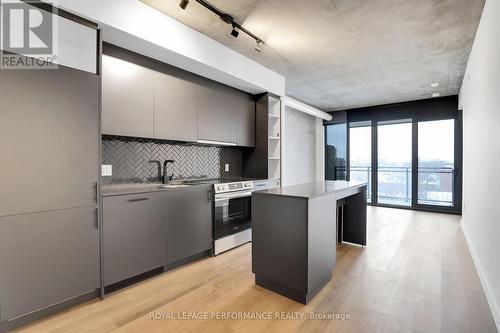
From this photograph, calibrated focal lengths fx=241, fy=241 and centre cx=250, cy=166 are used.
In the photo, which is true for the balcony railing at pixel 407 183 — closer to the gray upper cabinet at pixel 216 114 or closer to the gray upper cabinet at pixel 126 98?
the gray upper cabinet at pixel 216 114

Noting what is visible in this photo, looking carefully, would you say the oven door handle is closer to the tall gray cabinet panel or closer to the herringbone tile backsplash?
the herringbone tile backsplash

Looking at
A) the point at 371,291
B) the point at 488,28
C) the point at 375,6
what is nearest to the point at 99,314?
the point at 371,291

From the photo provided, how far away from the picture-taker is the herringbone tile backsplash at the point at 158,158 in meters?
2.72

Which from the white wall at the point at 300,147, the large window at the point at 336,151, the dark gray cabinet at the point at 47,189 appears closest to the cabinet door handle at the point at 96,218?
the dark gray cabinet at the point at 47,189

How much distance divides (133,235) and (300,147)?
204 inches

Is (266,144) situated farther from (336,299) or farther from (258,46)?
(336,299)

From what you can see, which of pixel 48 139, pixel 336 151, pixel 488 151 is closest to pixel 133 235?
pixel 48 139

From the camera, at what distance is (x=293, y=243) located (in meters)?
2.10

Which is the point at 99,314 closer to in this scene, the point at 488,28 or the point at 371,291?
the point at 371,291

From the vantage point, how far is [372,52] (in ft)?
11.2

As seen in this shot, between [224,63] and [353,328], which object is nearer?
[353,328]

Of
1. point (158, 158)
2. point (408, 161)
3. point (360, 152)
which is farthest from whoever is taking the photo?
point (360, 152)

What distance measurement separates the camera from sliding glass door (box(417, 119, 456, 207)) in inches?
221

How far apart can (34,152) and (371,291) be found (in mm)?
3040
